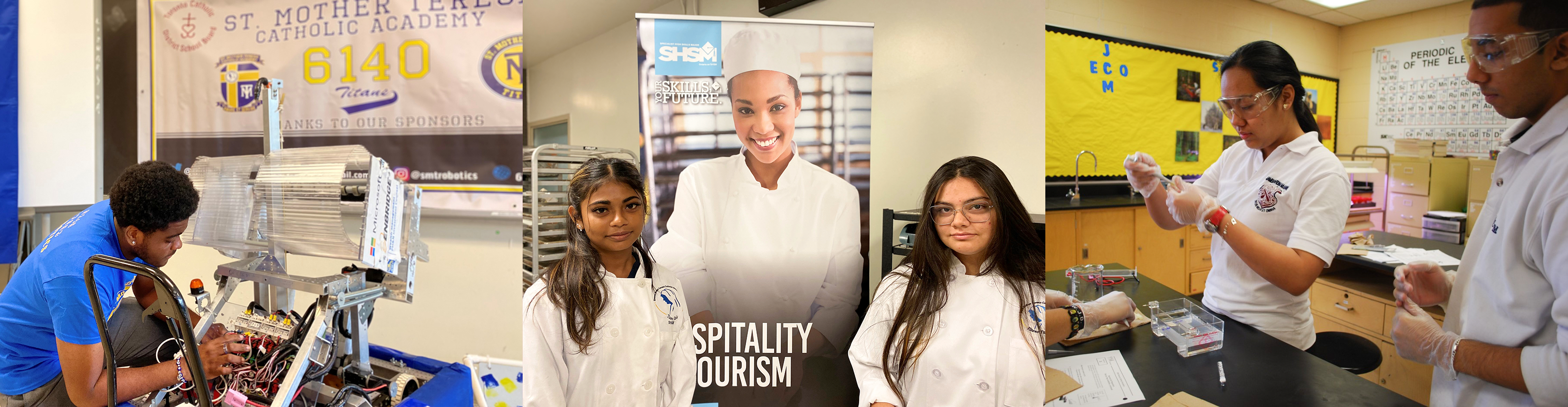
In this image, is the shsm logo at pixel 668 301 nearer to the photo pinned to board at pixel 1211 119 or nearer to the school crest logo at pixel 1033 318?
the school crest logo at pixel 1033 318

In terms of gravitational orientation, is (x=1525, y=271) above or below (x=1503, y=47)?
below

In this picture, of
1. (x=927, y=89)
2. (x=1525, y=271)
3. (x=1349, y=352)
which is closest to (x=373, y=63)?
(x=927, y=89)

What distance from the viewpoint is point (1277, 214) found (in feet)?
3.08

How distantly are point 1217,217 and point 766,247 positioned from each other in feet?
3.11

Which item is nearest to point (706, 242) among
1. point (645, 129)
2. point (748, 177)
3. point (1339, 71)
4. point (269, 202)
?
point (748, 177)

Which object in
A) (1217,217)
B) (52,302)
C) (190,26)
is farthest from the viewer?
(190,26)

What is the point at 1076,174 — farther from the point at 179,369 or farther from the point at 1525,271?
the point at 179,369

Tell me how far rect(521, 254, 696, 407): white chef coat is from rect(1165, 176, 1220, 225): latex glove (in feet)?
3.67

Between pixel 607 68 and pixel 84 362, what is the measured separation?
1.85 meters

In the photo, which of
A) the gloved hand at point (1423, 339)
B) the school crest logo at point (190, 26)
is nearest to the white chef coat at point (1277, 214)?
the gloved hand at point (1423, 339)

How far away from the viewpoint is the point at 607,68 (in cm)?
163

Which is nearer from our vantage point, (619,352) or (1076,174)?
(1076,174)

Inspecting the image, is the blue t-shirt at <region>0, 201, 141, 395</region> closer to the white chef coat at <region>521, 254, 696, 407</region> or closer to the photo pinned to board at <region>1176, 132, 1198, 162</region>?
the white chef coat at <region>521, 254, 696, 407</region>

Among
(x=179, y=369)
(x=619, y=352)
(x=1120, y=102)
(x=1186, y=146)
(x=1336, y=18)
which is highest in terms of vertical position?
(x=1336, y=18)
